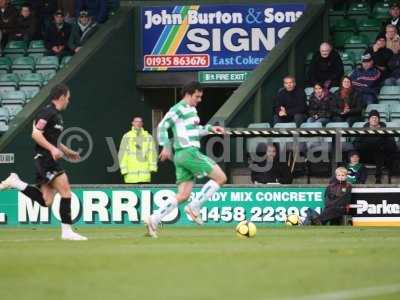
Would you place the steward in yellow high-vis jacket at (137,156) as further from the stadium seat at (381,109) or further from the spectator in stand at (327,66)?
the stadium seat at (381,109)

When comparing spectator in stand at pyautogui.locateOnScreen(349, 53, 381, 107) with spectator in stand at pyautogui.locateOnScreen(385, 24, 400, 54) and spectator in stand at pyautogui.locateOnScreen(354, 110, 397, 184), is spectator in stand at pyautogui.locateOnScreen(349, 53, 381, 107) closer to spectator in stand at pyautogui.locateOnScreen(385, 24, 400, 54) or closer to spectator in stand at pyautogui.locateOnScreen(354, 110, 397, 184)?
spectator in stand at pyautogui.locateOnScreen(385, 24, 400, 54)

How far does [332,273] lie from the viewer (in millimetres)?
11352

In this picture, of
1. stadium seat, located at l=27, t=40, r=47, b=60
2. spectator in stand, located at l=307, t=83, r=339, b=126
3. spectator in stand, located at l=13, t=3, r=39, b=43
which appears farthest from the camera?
spectator in stand, located at l=13, t=3, r=39, b=43

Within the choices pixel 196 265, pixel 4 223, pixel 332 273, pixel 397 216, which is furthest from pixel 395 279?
pixel 4 223

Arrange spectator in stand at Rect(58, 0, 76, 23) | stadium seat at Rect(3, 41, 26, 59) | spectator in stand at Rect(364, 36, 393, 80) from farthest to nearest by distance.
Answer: spectator in stand at Rect(58, 0, 76, 23), stadium seat at Rect(3, 41, 26, 59), spectator in stand at Rect(364, 36, 393, 80)

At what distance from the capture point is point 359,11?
2784 centimetres

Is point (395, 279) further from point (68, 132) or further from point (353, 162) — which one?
point (68, 132)

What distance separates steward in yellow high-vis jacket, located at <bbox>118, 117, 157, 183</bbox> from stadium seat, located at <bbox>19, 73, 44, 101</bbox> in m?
3.16

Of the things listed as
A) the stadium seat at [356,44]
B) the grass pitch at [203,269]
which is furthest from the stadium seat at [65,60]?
the grass pitch at [203,269]

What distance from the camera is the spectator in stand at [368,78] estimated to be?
2480 centimetres

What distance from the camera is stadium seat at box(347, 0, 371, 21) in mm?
27766

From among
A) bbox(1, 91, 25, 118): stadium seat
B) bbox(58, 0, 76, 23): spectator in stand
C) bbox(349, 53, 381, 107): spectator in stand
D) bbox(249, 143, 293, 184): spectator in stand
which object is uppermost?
bbox(58, 0, 76, 23): spectator in stand

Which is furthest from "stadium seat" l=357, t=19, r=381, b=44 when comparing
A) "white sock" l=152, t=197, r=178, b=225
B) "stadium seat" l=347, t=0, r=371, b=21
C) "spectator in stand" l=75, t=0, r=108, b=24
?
"white sock" l=152, t=197, r=178, b=225

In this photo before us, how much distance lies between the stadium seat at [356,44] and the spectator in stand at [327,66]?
5.08 feet
